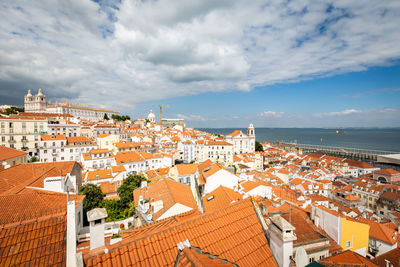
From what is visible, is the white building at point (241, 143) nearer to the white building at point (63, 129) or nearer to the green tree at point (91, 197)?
the white building at point (63, 129)

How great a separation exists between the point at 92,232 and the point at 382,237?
2378 centimetres

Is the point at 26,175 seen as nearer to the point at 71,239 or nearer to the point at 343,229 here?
the point at 71,239

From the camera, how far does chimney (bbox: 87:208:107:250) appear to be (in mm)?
4113

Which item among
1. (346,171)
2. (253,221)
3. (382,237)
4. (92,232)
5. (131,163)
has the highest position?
(92,232)

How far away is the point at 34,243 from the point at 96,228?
1147 millimetres

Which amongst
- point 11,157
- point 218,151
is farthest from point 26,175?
point 218,151

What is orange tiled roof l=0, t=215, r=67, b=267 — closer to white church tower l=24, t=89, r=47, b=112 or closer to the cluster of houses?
the cluster of houses

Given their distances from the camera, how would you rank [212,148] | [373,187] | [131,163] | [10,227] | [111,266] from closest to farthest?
[111,266]
[10,227]
[373,187]
[131,163]
[212,148]

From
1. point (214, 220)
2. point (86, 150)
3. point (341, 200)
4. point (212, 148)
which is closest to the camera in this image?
point (214, 220)

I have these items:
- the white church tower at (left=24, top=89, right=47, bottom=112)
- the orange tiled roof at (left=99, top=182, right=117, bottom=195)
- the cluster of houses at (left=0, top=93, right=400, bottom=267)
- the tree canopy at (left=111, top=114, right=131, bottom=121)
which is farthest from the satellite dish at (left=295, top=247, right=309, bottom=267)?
the tree canopy at (left=111, top=114, right=131, bottom=121)

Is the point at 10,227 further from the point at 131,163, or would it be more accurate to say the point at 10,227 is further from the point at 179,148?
the point at 179,148

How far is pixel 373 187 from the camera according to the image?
35125 millimetres

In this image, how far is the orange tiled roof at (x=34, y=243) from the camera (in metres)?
3.56

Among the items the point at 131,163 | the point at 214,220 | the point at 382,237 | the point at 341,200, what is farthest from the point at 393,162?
the point at 214,220
